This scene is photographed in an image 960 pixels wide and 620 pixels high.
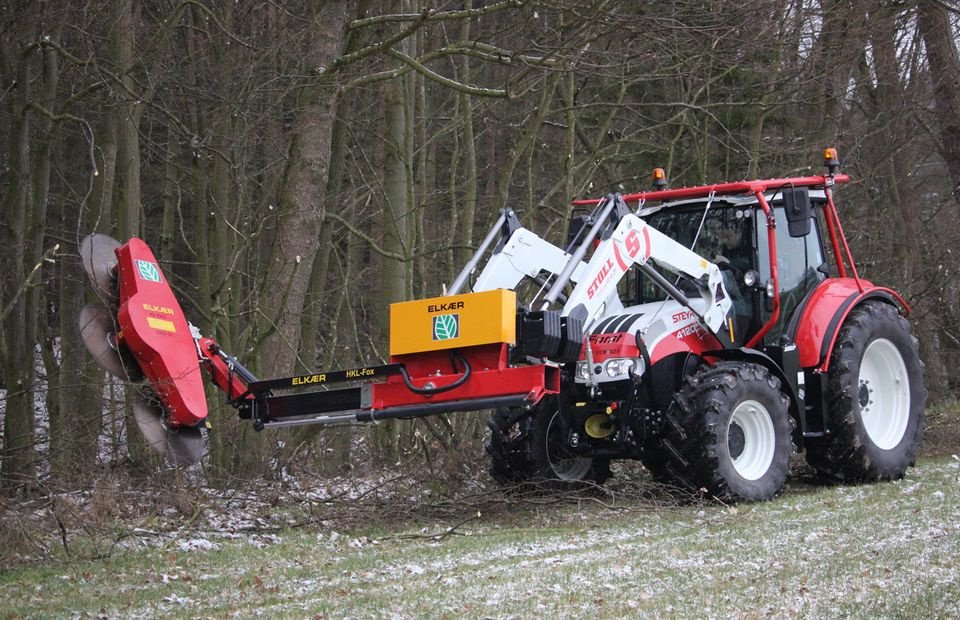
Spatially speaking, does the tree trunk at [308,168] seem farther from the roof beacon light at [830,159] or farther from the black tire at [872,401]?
the black tire at [872,401]

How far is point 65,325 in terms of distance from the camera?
16344 mm

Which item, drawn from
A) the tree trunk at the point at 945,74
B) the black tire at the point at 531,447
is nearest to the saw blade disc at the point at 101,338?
the black tire at the point at 531,447

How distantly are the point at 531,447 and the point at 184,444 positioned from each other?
3292 millimetres

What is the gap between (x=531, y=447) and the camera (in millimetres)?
10883

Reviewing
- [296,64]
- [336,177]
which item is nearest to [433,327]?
[296,64]

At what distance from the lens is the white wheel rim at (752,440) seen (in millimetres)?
10438

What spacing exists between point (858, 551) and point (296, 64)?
24.4 ft

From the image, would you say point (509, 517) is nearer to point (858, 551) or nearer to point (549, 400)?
point (549, 400)

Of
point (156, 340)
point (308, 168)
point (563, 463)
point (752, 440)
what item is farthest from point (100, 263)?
point (752, 440)

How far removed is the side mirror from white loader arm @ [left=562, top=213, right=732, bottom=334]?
0.74 meters

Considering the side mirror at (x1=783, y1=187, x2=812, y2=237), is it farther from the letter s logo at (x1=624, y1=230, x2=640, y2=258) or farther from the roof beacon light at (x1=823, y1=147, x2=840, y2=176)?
the letter s logo at (x1=624, y1=230, x2=640, y2=258)

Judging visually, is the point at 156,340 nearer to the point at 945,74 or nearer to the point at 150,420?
the point at 150,420

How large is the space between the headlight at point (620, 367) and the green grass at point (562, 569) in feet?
3.49

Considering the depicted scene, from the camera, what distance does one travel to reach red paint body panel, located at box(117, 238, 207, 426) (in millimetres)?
8477
